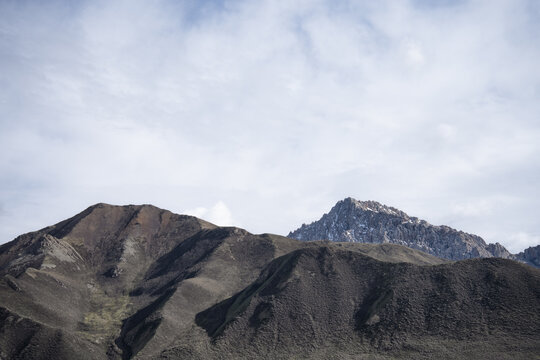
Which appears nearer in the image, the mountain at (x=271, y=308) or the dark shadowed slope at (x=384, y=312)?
the dark shadowed slope at (x=384, y=312)

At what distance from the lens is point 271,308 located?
120 metres

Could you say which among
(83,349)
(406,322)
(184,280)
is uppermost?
(184,280)

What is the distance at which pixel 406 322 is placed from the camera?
108 metres

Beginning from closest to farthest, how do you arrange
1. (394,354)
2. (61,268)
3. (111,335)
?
1. (394,354)
2. (111,335)
3. (61,268)

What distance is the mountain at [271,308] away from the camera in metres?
100

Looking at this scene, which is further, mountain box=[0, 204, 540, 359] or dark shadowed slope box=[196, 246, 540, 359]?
mountain box=[0, 204, 540, 359]

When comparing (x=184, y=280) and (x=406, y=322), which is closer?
(x=406, y=322)

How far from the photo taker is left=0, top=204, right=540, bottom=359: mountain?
100 metres

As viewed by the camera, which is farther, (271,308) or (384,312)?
(271,308)

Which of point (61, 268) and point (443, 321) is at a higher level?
point (61, 268)

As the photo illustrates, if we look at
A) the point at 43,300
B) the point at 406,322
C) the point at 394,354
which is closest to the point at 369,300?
the point at 406,322

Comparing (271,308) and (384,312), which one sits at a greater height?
(384,312)

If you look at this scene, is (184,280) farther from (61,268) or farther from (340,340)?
(340,340)

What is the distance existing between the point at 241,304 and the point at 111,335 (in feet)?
120
